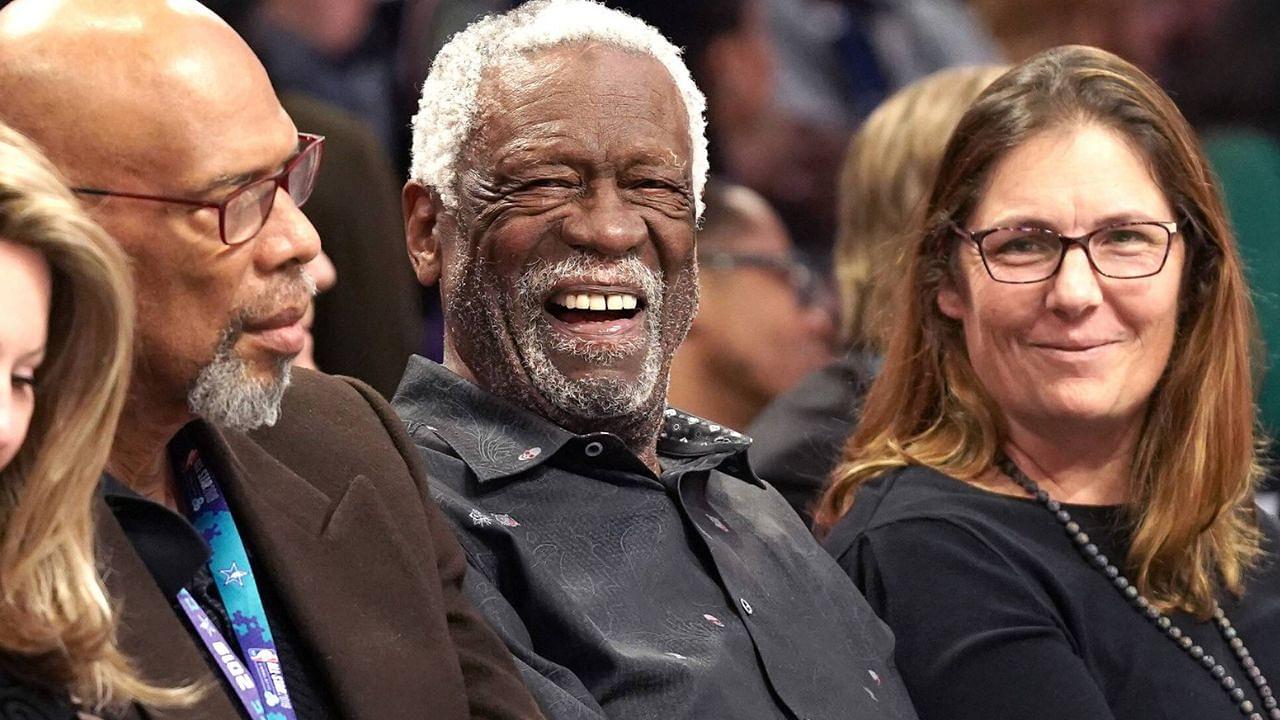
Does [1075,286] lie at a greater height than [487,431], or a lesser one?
greater

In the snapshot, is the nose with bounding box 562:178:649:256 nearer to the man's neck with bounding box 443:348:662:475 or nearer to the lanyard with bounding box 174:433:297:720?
the man's neck with bounding box 443:348:662:475

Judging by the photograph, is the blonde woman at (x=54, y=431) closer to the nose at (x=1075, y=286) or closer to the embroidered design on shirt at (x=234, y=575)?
the embroidered design on shirt at (x=234, y=575)

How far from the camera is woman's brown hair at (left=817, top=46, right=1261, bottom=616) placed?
2.95 meters

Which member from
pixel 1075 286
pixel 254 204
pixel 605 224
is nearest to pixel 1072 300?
pixel 1075 286

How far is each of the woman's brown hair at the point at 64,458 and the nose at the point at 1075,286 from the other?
152 cm

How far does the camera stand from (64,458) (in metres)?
1.80

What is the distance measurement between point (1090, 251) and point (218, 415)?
4.60 feet

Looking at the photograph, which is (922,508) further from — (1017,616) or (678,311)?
(678,311)

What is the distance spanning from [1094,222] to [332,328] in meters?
1.83

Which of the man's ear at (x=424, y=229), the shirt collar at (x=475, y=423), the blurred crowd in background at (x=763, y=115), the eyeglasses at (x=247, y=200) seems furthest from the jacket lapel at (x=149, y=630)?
the blurred crowd in background at (x=763, y=115)

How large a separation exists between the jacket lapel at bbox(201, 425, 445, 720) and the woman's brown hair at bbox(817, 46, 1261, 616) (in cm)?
105

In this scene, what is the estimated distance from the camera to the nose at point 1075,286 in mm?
2896

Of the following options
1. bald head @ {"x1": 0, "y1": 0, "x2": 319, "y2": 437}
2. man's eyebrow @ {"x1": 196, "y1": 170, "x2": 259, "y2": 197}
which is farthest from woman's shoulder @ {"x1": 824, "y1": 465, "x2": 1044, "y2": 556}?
man's eyebrow @ {"x1": 196, "y1": 170, "x2": 259, "y2": 197}

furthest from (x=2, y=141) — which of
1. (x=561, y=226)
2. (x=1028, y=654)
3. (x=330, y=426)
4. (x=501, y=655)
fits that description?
(x=1028, y=654)
